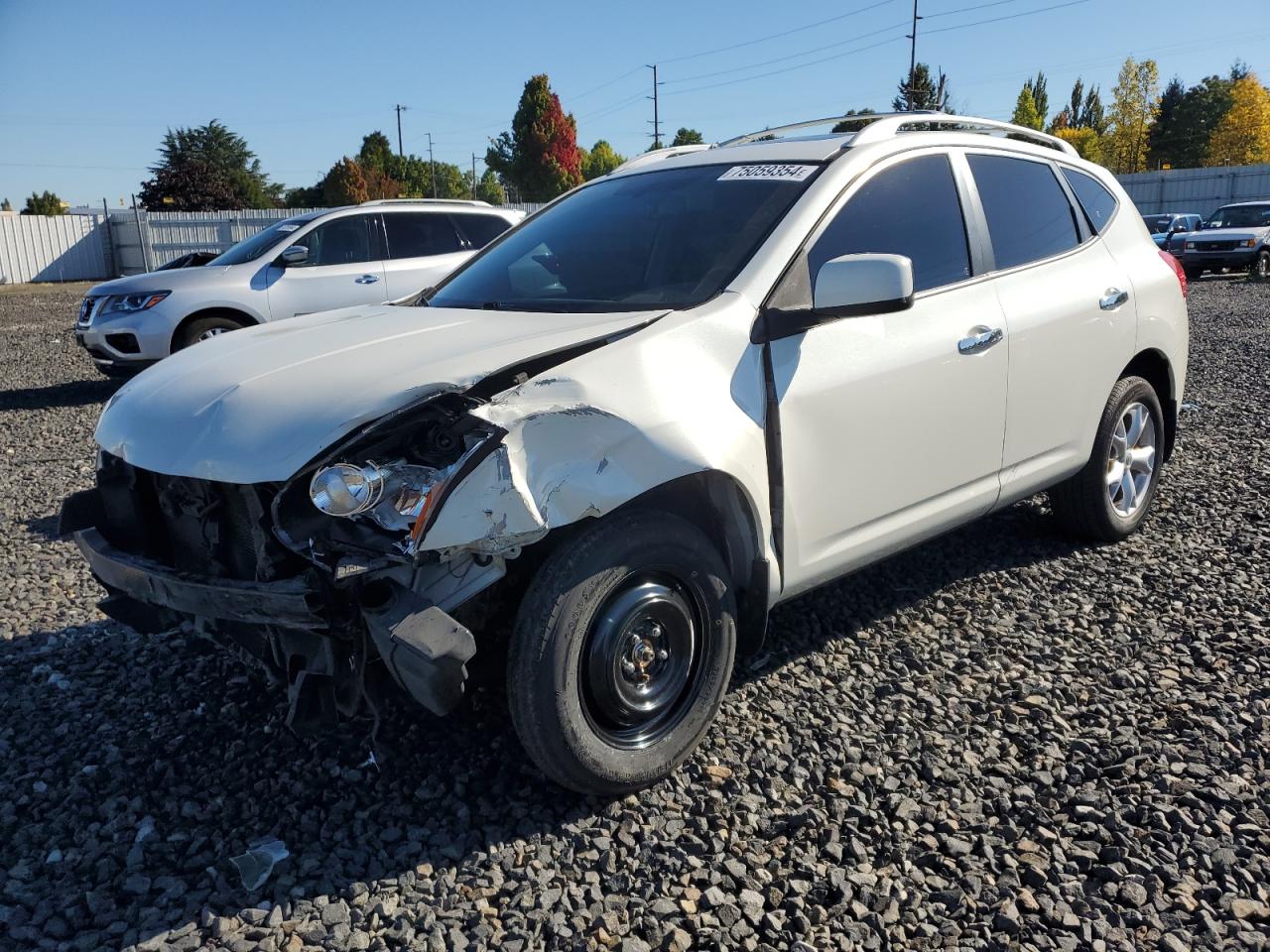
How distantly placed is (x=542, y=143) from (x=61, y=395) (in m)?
54.2

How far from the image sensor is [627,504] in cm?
272

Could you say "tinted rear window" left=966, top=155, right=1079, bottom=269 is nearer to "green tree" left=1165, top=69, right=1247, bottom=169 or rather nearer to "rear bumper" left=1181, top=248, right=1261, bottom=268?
"rear bumper" left=1181, top=248, right=1261, bottom=268

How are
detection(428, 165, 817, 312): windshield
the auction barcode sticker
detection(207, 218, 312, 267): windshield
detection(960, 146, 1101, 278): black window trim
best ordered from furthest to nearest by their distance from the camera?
detection(207, 218, 312, 267): windshield → detection(960, 146, 1101, 278): black window trim → the auction barcode sticker → detection(428, 165, 817, 312): windshield

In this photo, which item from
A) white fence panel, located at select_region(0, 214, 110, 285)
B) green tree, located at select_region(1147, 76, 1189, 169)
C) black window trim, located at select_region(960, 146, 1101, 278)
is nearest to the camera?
black window trim, located at select_region(960, 146, 1101, 278)

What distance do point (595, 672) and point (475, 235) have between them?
30.3ft

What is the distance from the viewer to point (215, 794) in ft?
9.70

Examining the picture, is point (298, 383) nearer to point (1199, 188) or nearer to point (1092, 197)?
point (1092, 197)

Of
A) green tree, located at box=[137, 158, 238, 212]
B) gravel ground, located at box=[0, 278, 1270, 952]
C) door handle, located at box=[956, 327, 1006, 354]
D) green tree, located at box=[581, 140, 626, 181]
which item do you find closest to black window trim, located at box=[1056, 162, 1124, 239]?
door handle, located at box=[956, 327, 1006, 354]

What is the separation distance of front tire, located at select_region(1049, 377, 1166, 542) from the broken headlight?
3356 millimetres

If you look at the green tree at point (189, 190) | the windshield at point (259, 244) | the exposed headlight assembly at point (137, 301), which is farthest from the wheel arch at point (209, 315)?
the green tree at point (189, 190)

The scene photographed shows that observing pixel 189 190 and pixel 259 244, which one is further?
pixel 189 190

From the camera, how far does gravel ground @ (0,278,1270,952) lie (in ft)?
7.93

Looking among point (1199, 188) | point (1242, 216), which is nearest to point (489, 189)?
point (1199, 188)

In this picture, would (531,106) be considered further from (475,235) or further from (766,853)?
(766,853)
